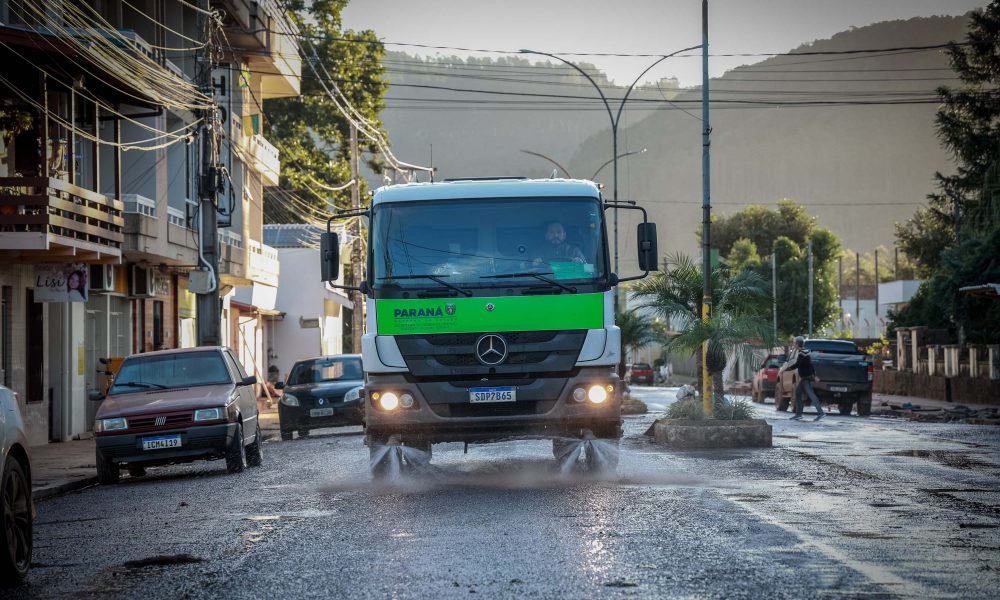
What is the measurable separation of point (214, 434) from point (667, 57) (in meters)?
19.8

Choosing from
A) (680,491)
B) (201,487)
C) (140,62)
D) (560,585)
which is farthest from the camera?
(140,62)

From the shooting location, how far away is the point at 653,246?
47.6ft

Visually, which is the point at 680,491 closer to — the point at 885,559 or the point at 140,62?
the point at 885,559

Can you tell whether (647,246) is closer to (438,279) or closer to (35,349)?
(438,279)

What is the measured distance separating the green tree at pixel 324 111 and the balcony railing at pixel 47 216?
3141cm

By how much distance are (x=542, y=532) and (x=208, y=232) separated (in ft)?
60.4

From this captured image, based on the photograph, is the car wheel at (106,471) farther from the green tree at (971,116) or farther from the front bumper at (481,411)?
the green tree at (971,116)

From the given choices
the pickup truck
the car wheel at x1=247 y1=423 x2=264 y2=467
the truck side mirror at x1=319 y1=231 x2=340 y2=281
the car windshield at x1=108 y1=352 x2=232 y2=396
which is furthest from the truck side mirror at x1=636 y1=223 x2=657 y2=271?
the pickup truck

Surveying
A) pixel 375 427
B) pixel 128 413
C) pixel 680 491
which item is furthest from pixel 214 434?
pixel 680 491

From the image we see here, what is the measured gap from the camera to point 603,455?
48.6 ft

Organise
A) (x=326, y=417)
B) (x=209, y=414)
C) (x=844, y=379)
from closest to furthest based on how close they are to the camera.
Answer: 1. (x=209, y=414)
2. (x=326, y=417)
3. (x=844, y=379)

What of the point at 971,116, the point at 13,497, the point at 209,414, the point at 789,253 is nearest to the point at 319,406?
the point at 209,414

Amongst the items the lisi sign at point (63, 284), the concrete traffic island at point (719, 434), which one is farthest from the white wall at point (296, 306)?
the concrete traffic island at point (719, 434)

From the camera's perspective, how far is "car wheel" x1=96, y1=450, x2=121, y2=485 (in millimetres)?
17328
